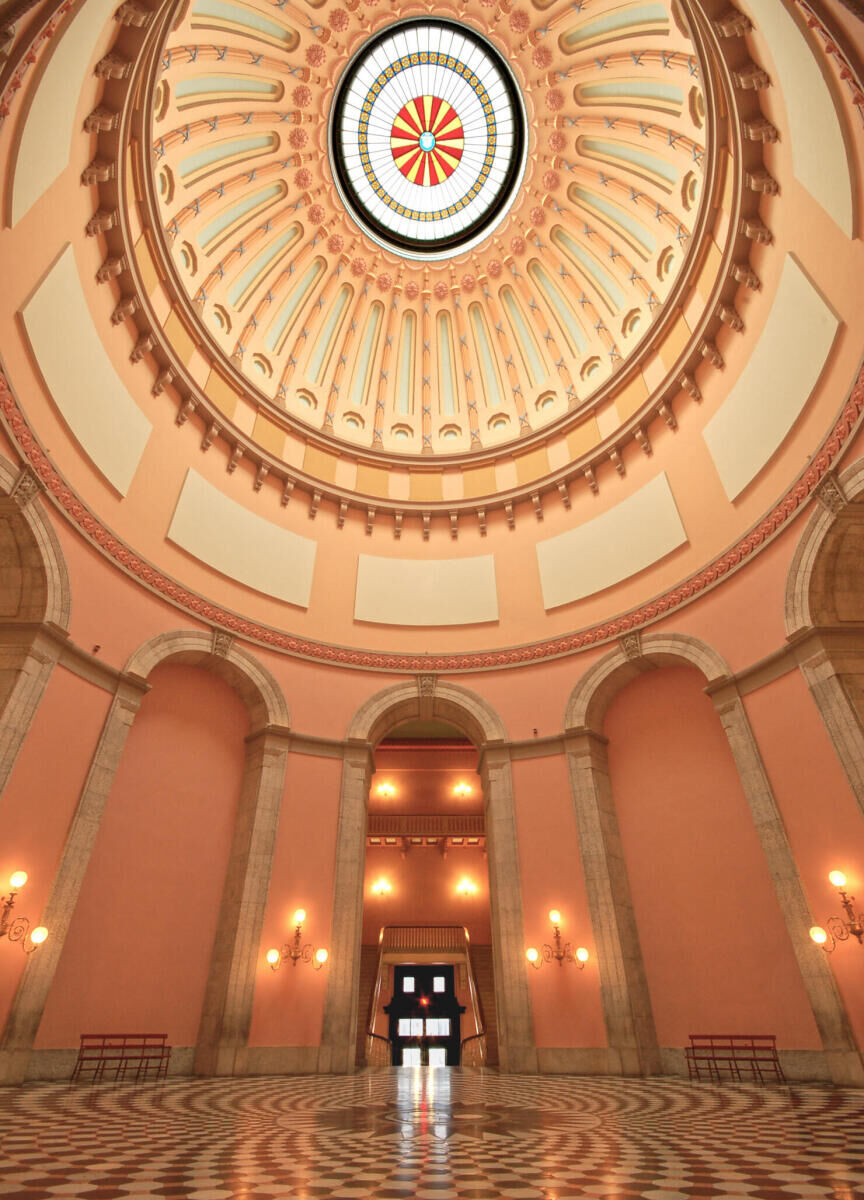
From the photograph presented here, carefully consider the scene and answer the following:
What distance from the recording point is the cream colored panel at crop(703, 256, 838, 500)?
465 inches

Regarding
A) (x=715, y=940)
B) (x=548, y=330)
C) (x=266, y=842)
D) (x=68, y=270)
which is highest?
(x=548, y=330)

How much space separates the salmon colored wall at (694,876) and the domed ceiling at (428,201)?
35.1 feet

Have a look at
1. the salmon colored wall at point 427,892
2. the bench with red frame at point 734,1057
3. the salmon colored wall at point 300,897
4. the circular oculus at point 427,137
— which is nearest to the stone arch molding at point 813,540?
the bench with red frame at point 734,1057

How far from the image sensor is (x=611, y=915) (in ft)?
41.8

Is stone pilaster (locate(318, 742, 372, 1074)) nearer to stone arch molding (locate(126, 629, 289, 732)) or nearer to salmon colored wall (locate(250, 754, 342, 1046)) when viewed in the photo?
salmon colored wall (locate(250, 754, 342, 1046))

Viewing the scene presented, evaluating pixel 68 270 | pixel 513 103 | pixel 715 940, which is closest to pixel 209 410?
pixel 68 270

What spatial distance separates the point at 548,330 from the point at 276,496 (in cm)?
1096

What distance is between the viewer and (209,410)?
16.6 meters

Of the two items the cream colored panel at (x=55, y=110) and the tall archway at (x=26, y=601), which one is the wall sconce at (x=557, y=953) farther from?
the cream colored panel at (x=55, y=110)

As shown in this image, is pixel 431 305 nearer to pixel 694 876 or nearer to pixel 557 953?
pixel 694 876

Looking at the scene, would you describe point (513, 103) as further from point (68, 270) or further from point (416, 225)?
point (68, 270)

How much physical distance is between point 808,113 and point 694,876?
1425 centimetres

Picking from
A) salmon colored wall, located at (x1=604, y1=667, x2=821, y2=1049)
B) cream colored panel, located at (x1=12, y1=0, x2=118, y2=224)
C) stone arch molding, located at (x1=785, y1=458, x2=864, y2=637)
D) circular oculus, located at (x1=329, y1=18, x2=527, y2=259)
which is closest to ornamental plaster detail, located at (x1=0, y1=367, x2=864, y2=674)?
stone arch molding, located at (x1=785, y1=458, x2=864, y2=637)

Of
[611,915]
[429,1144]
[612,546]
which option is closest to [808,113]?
[612,546]
